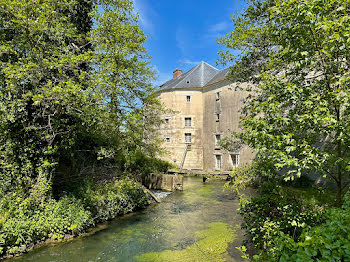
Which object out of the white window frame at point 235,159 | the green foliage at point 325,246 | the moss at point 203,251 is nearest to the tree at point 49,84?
the moss at point 203,251

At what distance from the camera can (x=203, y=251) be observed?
19.3 ft

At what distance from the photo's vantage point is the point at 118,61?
21.9 feet

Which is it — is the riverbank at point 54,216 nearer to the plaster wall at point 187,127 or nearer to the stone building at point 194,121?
the stone building at point 194,121

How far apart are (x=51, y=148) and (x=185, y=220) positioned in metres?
5.39

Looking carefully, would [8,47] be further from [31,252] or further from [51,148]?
[31,252]

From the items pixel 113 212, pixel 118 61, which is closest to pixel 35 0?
pixel 118 61

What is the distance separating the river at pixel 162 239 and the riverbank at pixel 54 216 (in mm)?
282

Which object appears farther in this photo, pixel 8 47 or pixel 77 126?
pixel 77 126

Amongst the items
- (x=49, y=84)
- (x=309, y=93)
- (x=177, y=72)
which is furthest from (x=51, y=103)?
(x=177, y=72)

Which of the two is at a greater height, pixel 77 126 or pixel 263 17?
pixel 263 17

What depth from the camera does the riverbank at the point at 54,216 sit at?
5527mm

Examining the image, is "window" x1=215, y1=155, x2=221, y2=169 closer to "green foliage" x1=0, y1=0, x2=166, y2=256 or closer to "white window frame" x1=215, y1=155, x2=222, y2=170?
"white window frame" x1=215, y1=155, x2=222, y2=170

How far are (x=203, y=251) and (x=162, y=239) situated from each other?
1462mm

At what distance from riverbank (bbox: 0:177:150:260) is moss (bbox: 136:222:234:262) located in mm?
2435
